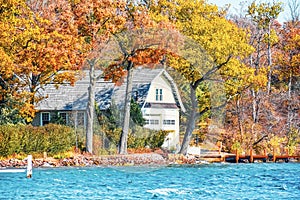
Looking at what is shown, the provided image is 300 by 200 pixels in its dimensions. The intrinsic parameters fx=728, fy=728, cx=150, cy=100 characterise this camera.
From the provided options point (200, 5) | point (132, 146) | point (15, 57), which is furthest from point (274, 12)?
point (15, 57)

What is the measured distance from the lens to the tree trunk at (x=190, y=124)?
3820 cm

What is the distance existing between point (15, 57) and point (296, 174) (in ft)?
49.0

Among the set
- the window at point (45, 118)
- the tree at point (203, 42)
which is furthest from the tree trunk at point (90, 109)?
the window at point (45, 118)

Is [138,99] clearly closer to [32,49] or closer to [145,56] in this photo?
[145,56]

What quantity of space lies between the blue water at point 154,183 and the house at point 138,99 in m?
2.85

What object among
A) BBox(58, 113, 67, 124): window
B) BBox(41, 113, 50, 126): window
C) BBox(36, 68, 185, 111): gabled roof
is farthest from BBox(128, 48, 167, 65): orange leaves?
BBox(41, 113, 50, 126): window

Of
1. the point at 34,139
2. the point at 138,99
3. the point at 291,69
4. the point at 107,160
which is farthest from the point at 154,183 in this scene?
the point at 291,69

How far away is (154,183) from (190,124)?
1127 cm

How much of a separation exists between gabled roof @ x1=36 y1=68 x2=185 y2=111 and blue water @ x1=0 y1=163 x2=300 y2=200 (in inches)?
158

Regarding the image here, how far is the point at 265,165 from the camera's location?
39.9m

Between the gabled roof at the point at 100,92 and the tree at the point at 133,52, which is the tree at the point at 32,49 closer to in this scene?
the gabled roof at the point at 100,92

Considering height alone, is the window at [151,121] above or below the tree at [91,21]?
below

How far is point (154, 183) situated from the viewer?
2814 cm

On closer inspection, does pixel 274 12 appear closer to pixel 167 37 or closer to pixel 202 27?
pixel 202 27
